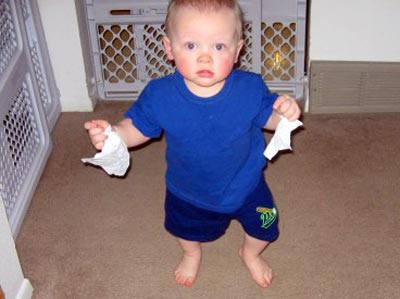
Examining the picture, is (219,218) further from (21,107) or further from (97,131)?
(21,107)

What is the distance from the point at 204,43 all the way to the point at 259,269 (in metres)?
0.59

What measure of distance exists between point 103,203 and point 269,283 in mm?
521

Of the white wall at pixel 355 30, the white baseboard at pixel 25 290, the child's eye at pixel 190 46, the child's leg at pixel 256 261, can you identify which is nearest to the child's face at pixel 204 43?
the child's eye at pixel 190 46

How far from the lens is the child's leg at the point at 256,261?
4.93 ft

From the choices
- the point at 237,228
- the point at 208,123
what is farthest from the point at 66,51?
the point at 208,123

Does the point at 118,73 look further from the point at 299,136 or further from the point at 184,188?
the point at 184,188

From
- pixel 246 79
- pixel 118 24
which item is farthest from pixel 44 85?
pixel 246 79

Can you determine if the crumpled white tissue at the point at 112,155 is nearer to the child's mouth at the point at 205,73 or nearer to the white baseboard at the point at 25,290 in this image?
the child's mouth at the point at 205,73

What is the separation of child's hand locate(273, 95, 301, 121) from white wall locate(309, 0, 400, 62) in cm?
76

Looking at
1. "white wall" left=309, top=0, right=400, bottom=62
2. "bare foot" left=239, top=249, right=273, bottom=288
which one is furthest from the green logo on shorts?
"white wall" left=309, top=0, right=400, bottom=62

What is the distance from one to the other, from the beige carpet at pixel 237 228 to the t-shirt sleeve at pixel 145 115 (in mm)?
397

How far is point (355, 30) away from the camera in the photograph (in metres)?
1.96

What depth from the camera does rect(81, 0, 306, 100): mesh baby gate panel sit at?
205 centimetres

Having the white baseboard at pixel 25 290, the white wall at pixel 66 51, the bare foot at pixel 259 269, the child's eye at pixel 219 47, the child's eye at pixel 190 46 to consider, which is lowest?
the bare foot at pixel 259 269
